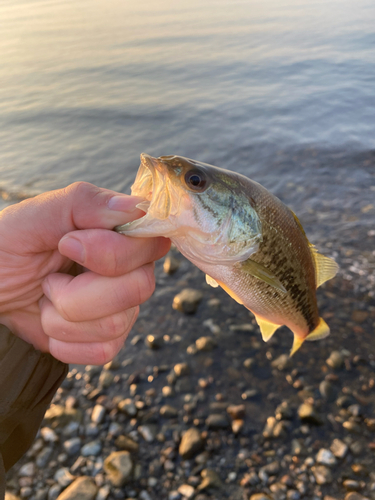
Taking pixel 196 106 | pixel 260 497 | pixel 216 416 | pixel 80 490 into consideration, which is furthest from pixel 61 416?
pixel 196 106

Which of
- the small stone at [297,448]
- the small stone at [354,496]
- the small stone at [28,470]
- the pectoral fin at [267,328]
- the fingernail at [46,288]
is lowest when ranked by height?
the small stone at [354,496]

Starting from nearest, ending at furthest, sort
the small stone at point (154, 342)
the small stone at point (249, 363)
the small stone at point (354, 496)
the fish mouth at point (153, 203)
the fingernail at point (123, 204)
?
the fish mouth at point (153, 203), the fingernail at point (123, 204), the small stone at point (354, 496), the small stone at point (249, 363), the small stone at point (154, 342)

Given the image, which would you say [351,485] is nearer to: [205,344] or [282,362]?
[282,362]

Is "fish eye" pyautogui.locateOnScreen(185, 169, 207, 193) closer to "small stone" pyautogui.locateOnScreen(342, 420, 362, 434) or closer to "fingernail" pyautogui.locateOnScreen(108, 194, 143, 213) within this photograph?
"fingernail" pyautogui.locateOnScreen(108, 194, 143, 213)

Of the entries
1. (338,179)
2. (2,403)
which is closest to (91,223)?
(2,403)

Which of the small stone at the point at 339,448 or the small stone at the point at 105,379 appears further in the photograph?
the small stone at the point at 105,379

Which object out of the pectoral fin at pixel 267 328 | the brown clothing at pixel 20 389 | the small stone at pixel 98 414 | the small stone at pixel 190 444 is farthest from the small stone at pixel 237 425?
the brown clothing at pixel 20 389

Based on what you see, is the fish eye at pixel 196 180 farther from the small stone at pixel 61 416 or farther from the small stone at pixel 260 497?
the small stone at pixel 61 416
